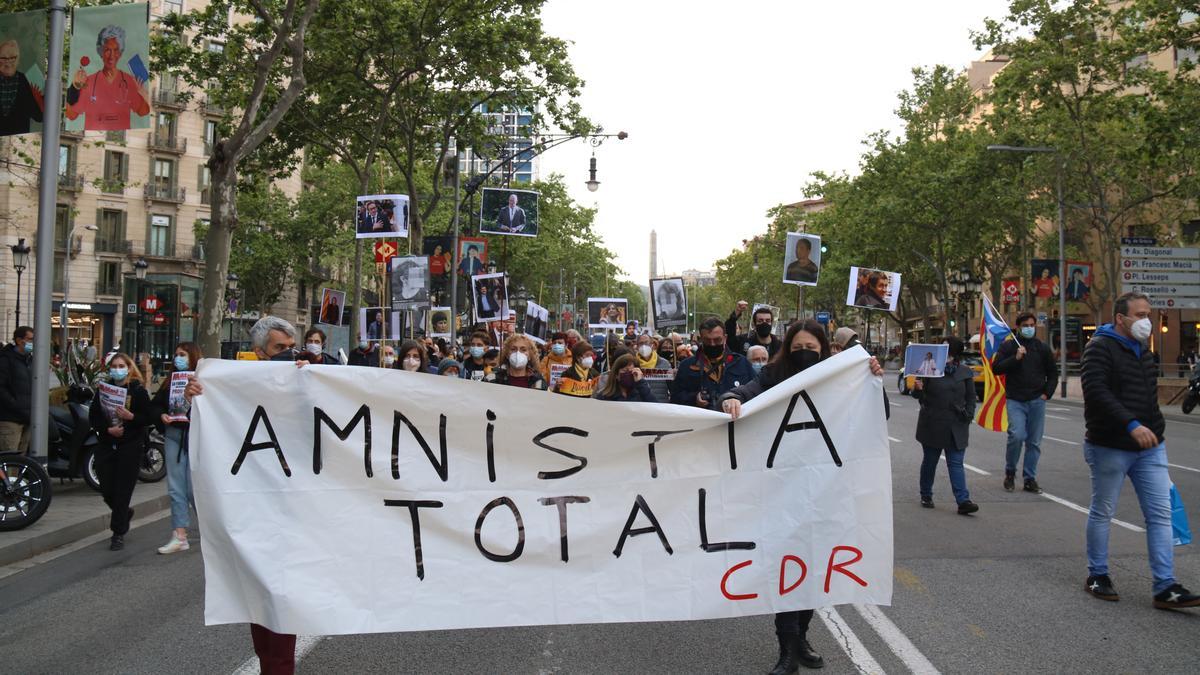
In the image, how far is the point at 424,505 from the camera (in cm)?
477

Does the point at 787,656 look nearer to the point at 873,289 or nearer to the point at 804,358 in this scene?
the point at 804,358

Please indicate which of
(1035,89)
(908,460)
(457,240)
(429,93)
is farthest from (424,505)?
(1035,89)

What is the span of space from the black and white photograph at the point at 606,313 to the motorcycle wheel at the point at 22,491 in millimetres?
11698

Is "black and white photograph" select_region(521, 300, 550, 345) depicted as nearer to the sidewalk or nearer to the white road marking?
the sidewalk

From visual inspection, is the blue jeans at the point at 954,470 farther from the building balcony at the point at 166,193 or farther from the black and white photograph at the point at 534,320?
the building balcony at the point at 166,193

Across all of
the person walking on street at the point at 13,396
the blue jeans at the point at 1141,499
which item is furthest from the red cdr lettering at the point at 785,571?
the person walking on street at the point at 13,396

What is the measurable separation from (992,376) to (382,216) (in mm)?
9981

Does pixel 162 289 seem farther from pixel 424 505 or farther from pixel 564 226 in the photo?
pixel 424 505

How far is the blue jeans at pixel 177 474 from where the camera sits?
8.12 metres

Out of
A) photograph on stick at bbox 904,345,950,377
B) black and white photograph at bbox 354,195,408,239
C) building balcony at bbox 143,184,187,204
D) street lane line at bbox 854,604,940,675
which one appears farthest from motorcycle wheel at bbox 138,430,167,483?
building balcony at bbox 143,184,187,204

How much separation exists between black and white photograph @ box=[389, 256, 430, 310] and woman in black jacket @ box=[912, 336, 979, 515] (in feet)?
31.7

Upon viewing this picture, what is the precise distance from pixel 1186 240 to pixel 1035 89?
21.1 meters

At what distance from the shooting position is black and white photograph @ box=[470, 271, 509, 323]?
62.1 feet

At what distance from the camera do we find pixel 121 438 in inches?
326
